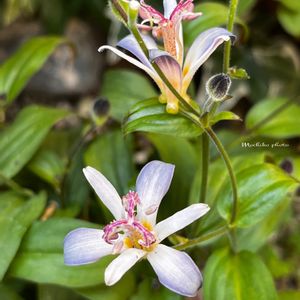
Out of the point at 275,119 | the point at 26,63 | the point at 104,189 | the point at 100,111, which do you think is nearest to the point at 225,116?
the point at 104,189

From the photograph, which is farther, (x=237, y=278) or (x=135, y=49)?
(x=237, y=278)

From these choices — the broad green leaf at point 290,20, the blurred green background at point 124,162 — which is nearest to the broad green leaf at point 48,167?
the blurred green background at point 124,162

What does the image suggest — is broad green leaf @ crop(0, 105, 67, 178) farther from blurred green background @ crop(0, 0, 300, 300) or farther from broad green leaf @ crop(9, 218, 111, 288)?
broad green leaf @ crop(9, 218, 111, 288)

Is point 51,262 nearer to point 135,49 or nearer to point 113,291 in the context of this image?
point 113,291

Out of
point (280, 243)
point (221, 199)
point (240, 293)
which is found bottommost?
point (280, 243)

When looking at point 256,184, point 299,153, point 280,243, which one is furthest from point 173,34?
point 280,243

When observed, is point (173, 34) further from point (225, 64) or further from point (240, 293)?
point (240, 293)
